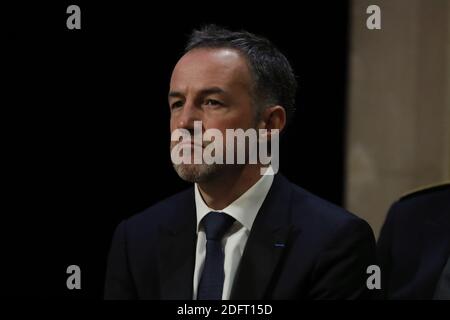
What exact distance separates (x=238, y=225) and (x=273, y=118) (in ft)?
0.73

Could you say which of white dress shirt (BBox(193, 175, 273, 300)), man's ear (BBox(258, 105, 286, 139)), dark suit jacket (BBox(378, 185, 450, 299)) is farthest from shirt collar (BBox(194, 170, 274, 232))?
dark suit jacket (BBox(378, 185, 450, 299))

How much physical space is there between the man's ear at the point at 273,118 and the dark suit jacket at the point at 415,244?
449mm

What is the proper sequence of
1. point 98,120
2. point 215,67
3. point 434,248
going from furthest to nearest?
point 434,248
point 98,120
point 215,67

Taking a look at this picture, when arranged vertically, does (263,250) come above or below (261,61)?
below

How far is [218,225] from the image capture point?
1.31m

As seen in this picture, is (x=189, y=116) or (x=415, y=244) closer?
(x=189, y=116)

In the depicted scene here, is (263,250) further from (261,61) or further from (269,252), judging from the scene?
(261,61)

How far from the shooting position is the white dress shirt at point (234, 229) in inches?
50.8

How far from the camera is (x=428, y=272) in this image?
5.02ft

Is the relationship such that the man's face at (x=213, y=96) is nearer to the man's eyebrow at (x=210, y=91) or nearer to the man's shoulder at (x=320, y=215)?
the man's eyebrow at (x=210, y=91)

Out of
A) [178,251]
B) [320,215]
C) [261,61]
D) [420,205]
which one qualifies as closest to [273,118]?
[261,61]

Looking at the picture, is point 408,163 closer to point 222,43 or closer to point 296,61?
point 296,61

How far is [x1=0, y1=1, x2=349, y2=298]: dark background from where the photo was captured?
1.40 m
